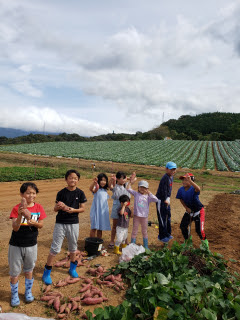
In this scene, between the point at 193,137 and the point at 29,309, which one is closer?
the point at 29,309

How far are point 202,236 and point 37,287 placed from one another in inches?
127

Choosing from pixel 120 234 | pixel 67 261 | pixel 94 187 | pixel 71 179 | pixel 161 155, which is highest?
pixel 161 155

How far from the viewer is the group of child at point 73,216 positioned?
10.3 ft

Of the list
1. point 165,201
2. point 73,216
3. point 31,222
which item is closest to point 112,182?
point 165,201

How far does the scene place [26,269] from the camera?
3.24 m

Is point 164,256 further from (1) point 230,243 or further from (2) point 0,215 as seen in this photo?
(2) point 0,215

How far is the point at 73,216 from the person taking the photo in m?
3.87

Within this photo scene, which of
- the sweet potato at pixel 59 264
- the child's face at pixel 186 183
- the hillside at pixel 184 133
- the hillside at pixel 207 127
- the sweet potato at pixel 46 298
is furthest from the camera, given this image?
the hillside at pixel 207 127

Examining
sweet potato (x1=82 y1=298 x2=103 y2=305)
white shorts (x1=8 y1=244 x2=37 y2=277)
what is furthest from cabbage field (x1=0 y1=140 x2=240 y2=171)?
white shorts (x1=8 y1=244 x2=37 y2=277)

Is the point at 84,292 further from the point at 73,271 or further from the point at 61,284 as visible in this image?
the point at 73,271

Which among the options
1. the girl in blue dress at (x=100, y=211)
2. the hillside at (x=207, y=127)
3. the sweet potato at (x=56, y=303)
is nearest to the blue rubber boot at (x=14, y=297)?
the sweet potato at (x=56, y=303)

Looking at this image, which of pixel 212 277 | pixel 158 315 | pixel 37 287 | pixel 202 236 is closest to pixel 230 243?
pixel 202 236

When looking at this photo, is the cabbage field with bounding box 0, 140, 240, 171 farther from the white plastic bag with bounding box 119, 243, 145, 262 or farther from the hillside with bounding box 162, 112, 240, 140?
the hillside with bounding box 162, 112, 240, 140

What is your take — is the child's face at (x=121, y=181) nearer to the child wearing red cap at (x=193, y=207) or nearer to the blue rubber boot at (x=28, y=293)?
the child wearing red cap at (x=193, y=207)
